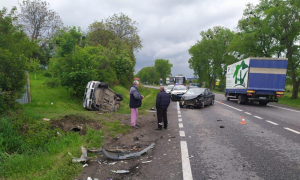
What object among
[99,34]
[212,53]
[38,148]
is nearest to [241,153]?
[38,148]

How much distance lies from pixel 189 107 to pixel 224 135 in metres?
8.83

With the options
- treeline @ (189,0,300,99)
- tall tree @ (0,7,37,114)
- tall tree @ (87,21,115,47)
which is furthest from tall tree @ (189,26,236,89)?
tall tree @ (0,7,37,114)

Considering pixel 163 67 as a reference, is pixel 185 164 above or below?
below

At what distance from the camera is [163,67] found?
423ft

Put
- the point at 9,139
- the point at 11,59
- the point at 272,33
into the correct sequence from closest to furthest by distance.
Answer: the point at 9,139 → the point at 11,59 → the point at 272,33

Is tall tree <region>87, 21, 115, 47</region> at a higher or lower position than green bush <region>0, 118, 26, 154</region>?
higher

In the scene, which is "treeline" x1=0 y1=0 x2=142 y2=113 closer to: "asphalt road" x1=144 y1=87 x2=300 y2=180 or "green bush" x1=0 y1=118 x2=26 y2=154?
"green bush" x1=0 y1=118 x2=26 y2=154

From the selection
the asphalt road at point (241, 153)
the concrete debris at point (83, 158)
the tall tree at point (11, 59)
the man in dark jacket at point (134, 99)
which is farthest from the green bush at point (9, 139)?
the asphalt road at point (241, 153)

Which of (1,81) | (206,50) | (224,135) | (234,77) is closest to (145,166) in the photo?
(224,135)

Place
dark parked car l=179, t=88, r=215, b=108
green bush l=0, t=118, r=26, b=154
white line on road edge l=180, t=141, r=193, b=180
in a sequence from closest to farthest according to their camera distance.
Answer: white line on road edge l=180, t=141, r=193, b=180 < green bush l=0, t=118, r=26, b=154 < dark parked car l=179, t=88, r=215, b=108

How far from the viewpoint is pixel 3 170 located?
442 centimetres

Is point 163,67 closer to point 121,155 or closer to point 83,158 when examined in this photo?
point 121,155

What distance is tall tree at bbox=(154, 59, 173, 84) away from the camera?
129m

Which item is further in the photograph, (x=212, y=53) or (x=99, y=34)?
(x=212, y=53)
